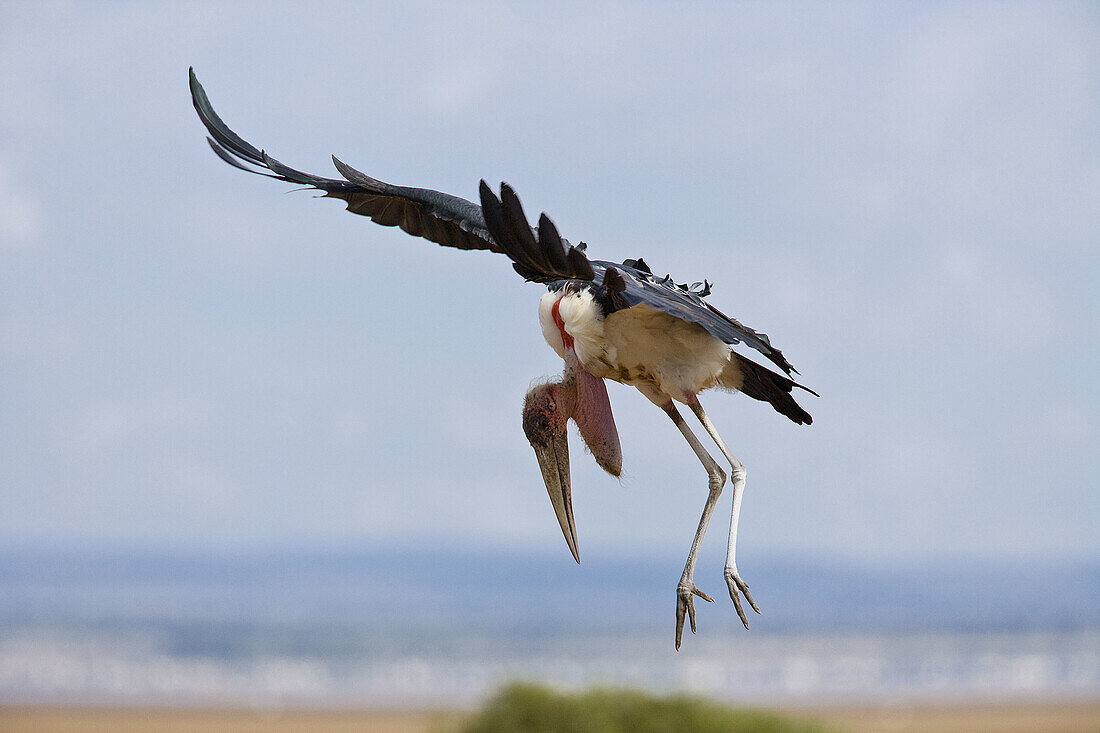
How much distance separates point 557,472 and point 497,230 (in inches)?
59.7

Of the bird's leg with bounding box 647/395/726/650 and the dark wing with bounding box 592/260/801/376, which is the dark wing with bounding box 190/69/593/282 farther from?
the bird's leg with bounding box 647/395/726/650

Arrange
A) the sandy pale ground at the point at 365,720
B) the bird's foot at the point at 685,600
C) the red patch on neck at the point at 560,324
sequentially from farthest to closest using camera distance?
the sandy pale ground at the point at 365,720
the red patch on neck at the point at 560,324
the bird's foot at the point at 685,600

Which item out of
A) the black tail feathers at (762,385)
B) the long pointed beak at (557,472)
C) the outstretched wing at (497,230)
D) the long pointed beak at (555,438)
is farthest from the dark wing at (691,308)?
the long pointed beak at (557,472)

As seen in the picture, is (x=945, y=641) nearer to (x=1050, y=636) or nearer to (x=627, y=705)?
(x=1050, y=636)

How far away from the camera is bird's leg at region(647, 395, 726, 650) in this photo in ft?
15.8

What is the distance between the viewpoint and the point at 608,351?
5.27 m

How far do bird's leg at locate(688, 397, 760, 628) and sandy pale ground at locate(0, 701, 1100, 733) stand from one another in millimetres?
9045

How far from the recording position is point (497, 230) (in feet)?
14.4

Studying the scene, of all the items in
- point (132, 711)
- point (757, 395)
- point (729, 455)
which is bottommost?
point (132, 711)

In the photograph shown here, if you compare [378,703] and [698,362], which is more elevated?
[698,362]

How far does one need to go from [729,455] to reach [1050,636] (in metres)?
20.7

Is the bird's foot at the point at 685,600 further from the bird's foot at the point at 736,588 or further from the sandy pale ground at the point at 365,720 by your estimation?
the sandy pale ground at the point at 365,720

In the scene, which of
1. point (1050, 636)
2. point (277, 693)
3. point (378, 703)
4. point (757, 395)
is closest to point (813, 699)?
point (378, 703)

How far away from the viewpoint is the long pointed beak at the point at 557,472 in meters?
5.48
